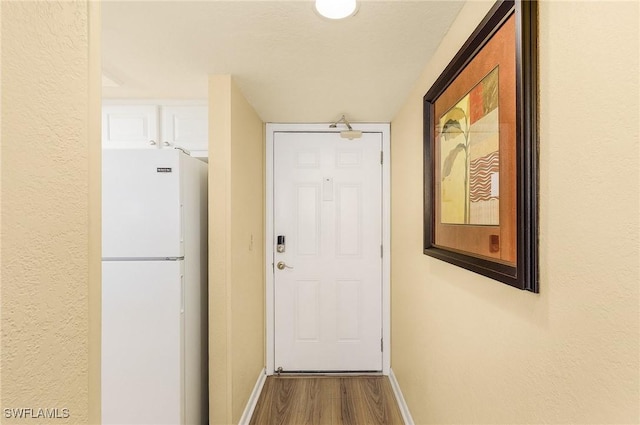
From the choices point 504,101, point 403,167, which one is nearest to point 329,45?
point 504,101

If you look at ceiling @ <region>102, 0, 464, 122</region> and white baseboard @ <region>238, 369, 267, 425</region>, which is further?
white baseboard @ <region>238, 369, 267, 425</region>

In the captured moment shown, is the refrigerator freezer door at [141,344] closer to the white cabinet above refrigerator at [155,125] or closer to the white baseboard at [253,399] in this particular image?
the white baseboard at [253,399]

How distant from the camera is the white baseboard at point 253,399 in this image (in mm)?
2047

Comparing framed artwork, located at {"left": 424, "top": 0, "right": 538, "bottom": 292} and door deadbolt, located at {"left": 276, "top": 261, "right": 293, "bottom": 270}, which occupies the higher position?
framed artwork, located at {"left": 424, "top": 0, "right": 538, "bottom": 292}

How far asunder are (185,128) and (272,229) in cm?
106

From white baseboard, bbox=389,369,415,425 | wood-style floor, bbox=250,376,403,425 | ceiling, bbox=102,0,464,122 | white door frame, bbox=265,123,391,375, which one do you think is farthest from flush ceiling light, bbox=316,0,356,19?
wood-style floor, bbox=250,376,403,425

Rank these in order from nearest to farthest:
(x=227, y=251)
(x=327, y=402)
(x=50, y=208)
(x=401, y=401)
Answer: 1. (x=50, y=208)
2. (x=227, y=251)
3. (x=401, y=401)
4. (x=327, y=402)

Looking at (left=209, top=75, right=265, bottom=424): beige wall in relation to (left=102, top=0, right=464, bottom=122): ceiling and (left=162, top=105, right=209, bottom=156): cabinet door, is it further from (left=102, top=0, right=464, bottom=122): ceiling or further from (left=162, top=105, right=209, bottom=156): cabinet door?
(left=162, top=105, right=209, bottom=156): cabinet door

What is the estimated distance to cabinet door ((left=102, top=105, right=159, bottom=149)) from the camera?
2.26m

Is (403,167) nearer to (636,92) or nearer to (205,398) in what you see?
(636,92)

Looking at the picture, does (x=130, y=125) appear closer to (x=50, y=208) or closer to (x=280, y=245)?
(x=280, y=245)

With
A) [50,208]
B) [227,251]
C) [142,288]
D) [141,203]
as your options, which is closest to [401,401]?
[227,251]

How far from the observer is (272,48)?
5.01 feet

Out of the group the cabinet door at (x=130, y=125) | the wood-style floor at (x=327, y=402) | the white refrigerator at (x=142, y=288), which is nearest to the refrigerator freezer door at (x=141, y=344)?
the white refrigerator at (x=142, y=288)
